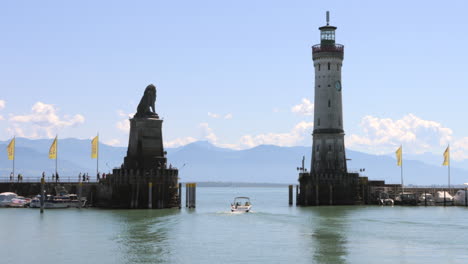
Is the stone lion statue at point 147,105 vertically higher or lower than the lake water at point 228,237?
higher

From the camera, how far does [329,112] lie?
119625 mm

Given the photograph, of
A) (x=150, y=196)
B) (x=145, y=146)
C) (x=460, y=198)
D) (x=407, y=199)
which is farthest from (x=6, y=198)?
(x=460, y=198)

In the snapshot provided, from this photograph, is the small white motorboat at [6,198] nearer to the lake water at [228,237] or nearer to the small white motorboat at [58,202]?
the small white motorboat at [58,202]

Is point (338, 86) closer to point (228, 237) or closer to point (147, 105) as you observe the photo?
point (147, 105)

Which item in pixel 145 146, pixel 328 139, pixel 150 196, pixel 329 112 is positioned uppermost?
pixel 329 112

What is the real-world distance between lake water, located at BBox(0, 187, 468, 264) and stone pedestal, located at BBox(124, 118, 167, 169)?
25.4ft

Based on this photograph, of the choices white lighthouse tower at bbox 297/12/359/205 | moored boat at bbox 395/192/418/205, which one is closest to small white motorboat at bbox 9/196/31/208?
white lighthouse tower at bbox 297/12/359/205

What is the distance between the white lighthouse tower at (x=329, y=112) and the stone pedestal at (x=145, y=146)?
29.6 meters

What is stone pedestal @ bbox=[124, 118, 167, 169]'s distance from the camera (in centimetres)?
10375

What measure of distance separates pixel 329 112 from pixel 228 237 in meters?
51.6

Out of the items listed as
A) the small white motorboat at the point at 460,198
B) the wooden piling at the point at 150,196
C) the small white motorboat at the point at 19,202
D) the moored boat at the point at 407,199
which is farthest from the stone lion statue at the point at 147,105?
the small white motorboat at the point at 460,198

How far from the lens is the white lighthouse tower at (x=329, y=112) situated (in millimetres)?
119688

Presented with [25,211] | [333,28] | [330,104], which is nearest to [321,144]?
[330,104]

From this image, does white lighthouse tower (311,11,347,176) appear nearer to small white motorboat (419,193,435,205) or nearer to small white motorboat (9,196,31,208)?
small white motorboat (419,193,435,205)
